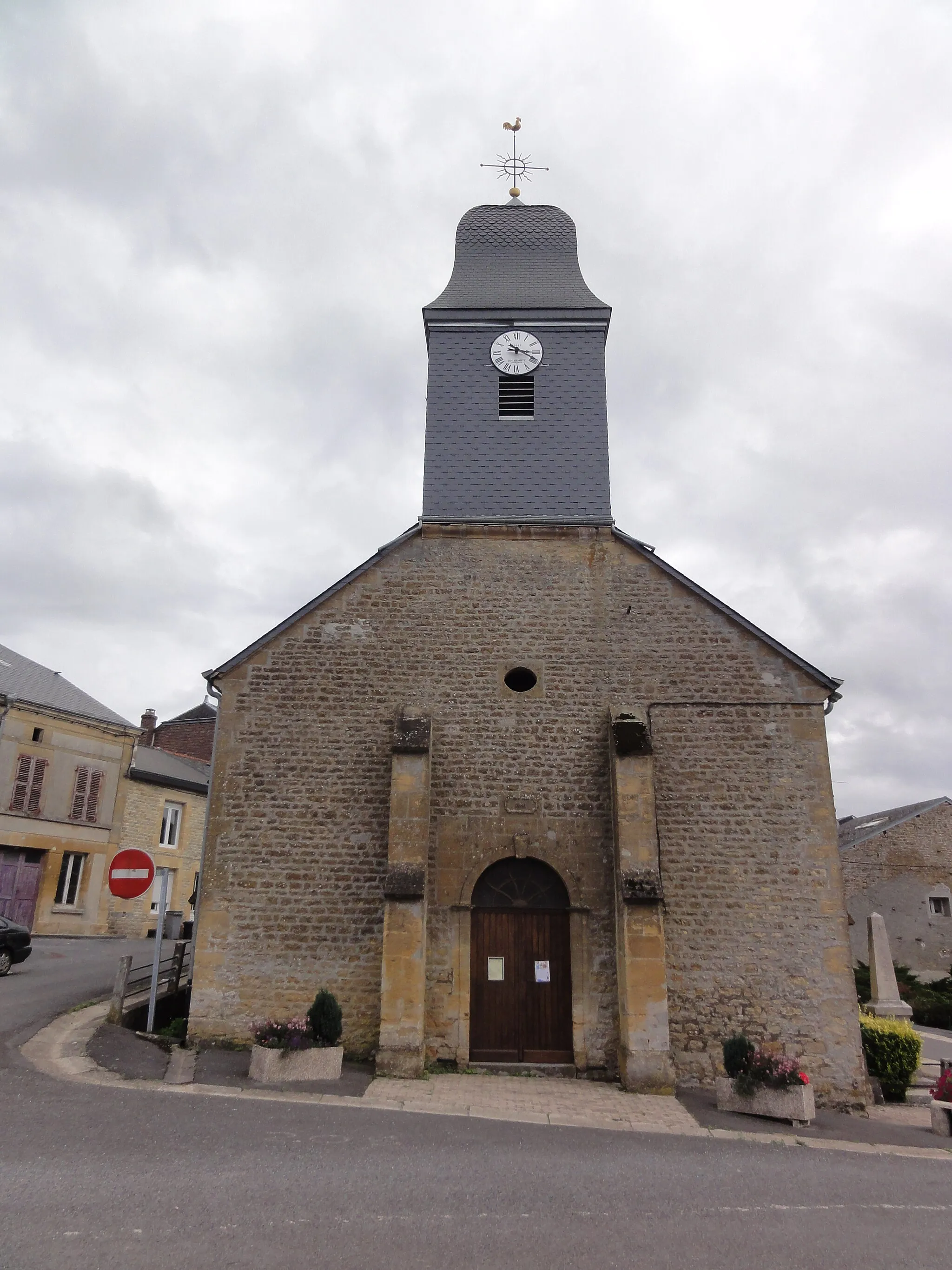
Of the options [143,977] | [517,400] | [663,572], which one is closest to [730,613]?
[663,572]

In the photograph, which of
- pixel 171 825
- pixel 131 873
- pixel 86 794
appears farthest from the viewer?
pixel 171 825

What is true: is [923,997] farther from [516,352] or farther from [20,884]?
[20,884]

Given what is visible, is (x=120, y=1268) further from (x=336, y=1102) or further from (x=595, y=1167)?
(x=336, y=1102)

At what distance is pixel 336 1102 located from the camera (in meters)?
8.05

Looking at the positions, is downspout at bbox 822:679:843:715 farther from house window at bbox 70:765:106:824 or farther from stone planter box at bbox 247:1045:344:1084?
house window at bbox 70:765:106:824

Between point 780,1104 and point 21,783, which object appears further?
point 21,783

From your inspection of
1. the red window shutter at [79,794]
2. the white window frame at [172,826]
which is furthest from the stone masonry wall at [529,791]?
the white window frame at [172,826]

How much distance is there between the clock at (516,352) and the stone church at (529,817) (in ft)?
6.72

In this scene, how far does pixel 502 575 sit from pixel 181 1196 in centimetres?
817

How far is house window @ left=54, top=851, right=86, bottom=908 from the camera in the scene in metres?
22.5

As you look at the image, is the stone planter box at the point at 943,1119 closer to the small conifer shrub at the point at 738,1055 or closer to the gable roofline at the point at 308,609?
the small conifer shrub at the point at 738,1055

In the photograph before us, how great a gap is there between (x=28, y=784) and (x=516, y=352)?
16.8m

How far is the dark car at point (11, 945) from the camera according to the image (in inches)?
564

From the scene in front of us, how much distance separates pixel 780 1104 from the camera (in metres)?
8.52
